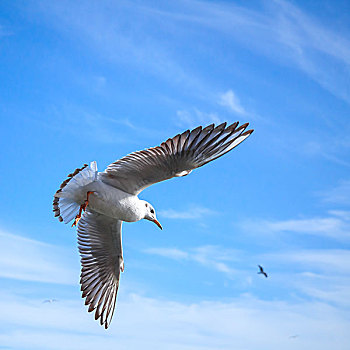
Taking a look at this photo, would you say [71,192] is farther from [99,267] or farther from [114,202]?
[99,267]

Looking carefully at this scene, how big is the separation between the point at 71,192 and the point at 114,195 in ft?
2.10

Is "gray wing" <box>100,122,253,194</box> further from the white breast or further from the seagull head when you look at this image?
the seagull head

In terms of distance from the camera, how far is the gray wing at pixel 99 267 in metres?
9.85

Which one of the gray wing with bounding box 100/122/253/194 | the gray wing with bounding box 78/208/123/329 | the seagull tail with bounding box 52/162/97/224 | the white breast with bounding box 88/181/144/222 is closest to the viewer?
the gray wing with bounding box 100/122/253/194

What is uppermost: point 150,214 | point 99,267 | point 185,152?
point 150,214

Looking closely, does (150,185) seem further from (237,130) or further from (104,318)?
(104,318)

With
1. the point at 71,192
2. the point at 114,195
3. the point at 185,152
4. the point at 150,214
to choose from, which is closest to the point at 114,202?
the point at 114,195

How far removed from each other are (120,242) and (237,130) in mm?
3430

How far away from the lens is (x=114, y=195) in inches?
324

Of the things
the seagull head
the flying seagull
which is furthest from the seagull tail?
the seagull head

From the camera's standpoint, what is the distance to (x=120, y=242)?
9.84 m

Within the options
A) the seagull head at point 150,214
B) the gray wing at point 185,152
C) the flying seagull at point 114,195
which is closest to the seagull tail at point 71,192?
the flying seagull at point 114,195

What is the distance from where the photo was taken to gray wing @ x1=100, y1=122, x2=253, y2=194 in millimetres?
7535

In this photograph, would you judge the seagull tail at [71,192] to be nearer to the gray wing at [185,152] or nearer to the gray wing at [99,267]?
the gray wing at [185,152]
